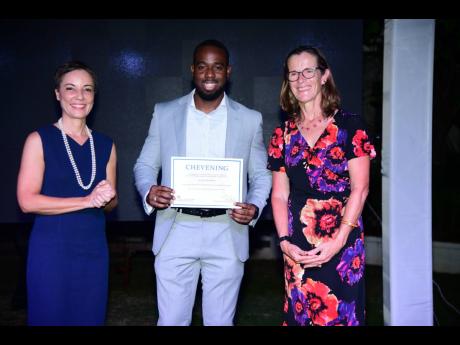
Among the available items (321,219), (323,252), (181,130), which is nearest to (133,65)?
(181,130)

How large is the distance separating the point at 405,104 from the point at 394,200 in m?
0.59

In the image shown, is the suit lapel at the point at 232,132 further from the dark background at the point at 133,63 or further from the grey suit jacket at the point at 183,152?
the dark background at the point at 133,63

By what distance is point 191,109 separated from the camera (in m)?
3.33

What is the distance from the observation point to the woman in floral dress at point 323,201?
2885 mm

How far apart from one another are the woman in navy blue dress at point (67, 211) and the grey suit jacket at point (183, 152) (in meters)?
0.36

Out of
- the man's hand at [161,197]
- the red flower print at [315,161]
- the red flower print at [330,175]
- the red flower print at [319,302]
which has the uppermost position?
the red flower print at [315,161]

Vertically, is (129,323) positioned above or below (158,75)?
below

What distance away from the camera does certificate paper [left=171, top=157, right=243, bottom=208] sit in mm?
3061

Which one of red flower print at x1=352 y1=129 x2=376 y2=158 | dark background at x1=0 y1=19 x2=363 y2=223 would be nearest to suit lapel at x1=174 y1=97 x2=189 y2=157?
red flower print at x1=352 y1=129 x2=376 y2=158

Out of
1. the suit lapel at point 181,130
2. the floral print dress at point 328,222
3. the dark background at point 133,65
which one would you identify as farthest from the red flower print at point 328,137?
the dark background at point 133,65

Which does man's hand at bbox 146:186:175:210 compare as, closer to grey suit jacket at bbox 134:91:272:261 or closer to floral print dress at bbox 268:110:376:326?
grey suit jacket at bbox 134:91:272:261

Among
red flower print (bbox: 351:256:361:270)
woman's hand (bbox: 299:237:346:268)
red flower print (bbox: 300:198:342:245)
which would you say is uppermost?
red flower print (bbox: 300:198:342:245)

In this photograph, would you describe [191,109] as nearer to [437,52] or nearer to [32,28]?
[32,28]

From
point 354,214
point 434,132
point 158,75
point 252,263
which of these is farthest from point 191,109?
point 434,132
